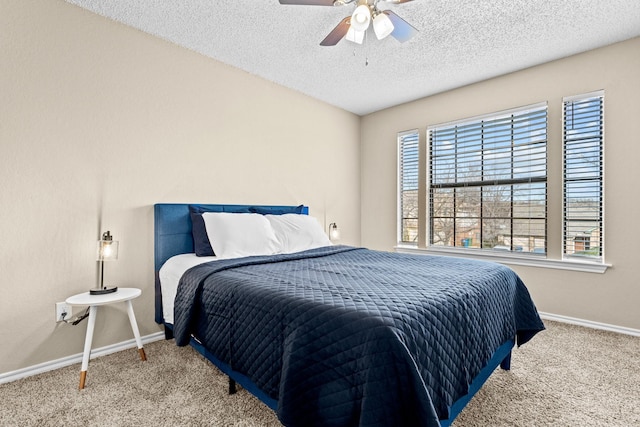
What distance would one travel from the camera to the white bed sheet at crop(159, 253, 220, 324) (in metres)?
2.24

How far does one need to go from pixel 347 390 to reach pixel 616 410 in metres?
1.62

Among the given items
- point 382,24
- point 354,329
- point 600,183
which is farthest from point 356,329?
point 600,183

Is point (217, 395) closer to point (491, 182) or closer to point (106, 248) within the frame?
point (106, 248)

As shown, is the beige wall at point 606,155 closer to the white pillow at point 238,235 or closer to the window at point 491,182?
the window at point 491,182

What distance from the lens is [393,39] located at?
2641 mm

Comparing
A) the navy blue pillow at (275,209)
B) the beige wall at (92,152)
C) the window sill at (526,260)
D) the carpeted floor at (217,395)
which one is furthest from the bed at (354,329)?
the window sill at (526,260)

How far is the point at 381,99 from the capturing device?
402cm

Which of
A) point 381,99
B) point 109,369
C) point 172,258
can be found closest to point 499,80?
point 381,99

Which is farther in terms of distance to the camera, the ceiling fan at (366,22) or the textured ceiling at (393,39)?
the textured ceiling at (393,39)

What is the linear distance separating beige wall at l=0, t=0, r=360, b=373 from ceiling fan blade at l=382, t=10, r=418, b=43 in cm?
171

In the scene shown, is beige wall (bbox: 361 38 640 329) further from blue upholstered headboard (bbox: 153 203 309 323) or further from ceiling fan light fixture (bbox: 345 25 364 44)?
blue upholstered headboard (bbox: 153 203 309 323)

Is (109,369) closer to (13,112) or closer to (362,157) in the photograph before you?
(13,112)

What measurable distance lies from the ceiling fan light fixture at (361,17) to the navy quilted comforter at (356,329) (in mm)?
1517

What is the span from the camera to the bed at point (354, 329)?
105 centimetres
